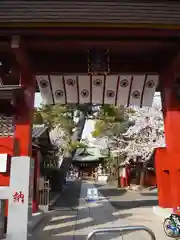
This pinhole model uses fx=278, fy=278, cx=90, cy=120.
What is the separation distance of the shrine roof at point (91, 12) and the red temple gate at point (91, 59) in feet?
0.08

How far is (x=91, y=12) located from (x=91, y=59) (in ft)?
4.50

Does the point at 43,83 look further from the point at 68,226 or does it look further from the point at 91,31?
the point at 68,226

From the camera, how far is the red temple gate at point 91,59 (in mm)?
6758

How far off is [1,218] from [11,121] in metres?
3.05

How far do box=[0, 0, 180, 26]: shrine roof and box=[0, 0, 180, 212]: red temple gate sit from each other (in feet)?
0.08

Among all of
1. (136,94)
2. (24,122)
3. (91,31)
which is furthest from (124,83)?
(24,122)

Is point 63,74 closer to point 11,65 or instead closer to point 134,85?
point 11,65

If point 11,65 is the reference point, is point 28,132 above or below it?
below

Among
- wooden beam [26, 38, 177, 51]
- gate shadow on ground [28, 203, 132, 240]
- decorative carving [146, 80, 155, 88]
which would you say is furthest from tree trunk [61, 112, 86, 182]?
wooden beam [26, 38, 177, 51]

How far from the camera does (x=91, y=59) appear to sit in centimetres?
779

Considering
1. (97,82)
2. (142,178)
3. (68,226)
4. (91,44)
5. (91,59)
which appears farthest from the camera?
(142,178)

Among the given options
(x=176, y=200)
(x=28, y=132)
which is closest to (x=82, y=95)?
(x=28, y=132)

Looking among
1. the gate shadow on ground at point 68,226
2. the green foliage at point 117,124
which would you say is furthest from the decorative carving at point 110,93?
the green foliage at point 117,124

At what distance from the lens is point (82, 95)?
8805 mm
